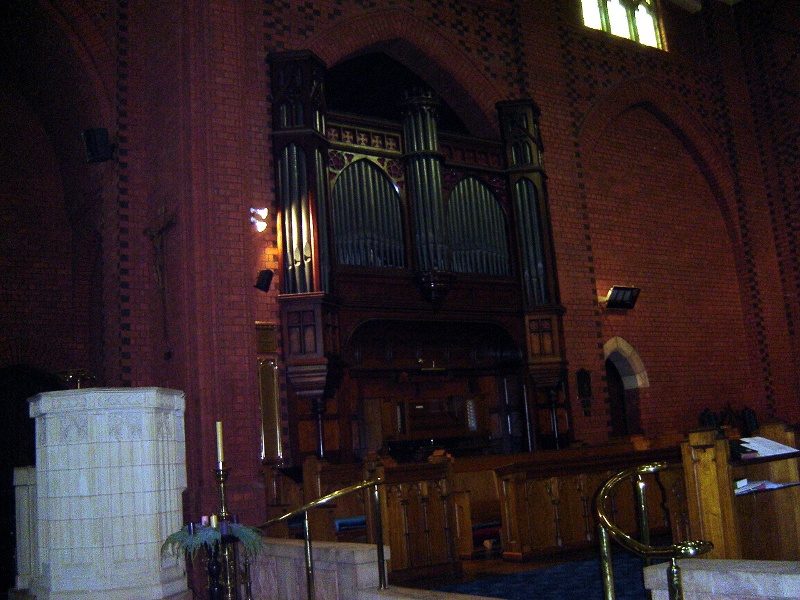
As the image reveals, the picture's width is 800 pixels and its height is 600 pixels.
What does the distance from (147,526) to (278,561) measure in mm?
974

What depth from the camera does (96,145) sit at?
9.42 m

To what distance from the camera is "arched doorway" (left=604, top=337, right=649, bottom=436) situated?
13.3 m

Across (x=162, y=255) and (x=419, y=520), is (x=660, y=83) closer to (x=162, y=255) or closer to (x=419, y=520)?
(x=162, y=255)

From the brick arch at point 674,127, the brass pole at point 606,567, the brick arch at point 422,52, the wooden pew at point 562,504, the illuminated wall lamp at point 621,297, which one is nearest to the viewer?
the brass pole at point 606,567

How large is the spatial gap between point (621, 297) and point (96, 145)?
7.66 meters

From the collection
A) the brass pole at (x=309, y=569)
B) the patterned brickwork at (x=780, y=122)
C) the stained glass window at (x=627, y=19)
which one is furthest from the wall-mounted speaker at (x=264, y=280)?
the patterned brickwork at (x=780, y=122)

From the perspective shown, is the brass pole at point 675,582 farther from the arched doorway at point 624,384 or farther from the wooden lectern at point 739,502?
the arched doorway at point 624,384

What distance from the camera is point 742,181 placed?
603 inches

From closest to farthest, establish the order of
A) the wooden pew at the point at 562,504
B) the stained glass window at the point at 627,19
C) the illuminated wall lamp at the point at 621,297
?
1. the wooden pew at the point at 562,504
2. the illuminated wall lamp at the point at 621,297
3. the stained glass window at the point at 627,19

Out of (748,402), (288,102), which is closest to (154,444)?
(288,102)

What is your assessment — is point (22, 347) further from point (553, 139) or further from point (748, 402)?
point (748, 402)

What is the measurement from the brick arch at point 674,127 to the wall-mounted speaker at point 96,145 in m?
7.00

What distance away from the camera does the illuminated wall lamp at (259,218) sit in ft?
30.7

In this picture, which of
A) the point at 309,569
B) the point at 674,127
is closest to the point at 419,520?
the point at 309,569
